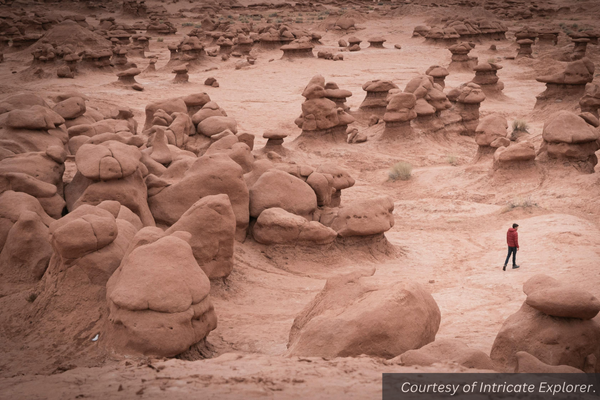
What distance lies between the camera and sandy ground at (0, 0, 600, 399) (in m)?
3.95

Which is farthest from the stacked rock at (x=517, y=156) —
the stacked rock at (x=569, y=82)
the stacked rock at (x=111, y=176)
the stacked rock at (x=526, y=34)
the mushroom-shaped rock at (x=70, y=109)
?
the stacked rock at (x=526, y=34)

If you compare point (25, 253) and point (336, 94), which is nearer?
point (25, 253)

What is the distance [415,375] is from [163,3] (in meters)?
51.6

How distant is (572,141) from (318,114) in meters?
6.63

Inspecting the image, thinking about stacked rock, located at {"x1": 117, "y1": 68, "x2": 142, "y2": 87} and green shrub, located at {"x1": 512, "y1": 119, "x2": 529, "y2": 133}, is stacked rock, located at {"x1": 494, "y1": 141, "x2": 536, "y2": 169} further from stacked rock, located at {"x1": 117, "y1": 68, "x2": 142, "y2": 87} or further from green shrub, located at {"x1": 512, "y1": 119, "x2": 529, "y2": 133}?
stacked rock, located at {"x1": 117, "y1": 68, "x2": 142, "y2": 87}

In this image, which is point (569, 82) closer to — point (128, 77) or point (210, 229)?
point (210, 229)

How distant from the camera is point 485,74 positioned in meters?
20.9

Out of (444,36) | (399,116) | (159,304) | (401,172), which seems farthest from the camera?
(444,36)

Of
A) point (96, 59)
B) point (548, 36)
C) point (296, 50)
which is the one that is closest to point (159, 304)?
point (96, 59)

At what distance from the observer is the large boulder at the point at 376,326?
4742mm

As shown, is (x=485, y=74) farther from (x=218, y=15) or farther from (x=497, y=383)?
(x=218, y=15)

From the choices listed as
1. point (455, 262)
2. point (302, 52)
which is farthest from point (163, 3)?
point (455, 262)

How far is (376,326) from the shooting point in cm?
476

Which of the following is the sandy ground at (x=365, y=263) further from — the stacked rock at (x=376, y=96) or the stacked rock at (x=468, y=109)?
the stacked rock at (x=376, y=96)
